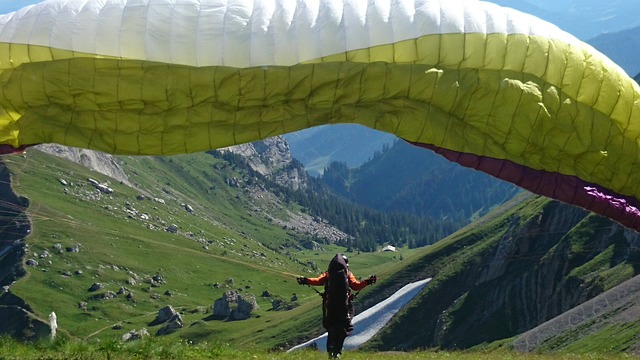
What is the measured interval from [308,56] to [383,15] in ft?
6.73

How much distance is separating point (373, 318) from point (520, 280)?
837 inches

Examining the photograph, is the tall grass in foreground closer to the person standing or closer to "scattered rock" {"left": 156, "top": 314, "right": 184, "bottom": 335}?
the person standing

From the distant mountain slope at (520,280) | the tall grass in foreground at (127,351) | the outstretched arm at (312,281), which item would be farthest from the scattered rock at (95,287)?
the outstretched arm at (312,281)

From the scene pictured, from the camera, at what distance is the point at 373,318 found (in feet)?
426

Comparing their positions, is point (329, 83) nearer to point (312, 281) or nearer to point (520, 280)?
point (312, 281)

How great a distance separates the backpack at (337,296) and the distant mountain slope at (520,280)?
82823mm

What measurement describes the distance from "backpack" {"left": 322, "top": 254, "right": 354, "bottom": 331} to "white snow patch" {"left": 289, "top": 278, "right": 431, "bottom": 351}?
102723 mm

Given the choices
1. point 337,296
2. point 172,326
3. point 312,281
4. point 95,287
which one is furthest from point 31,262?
point 312,281

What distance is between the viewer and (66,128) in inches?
853

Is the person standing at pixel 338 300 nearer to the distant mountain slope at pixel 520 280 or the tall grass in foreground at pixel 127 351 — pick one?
the tall grass in foreground at pixel 127 351

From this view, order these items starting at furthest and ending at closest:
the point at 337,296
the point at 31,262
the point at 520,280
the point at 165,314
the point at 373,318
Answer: the point at 31,262 → the point at 165,314 → the point at 373,318 → the point at 520,280 → the point at 337,296

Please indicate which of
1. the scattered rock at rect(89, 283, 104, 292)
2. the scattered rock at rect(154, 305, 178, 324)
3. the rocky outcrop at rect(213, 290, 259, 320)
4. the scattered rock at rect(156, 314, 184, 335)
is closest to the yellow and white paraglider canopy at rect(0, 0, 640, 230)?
the scattered rock at rect(156, 314, 184, 335)

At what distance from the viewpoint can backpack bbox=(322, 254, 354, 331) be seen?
20.4 metres

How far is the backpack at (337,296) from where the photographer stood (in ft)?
67.1
